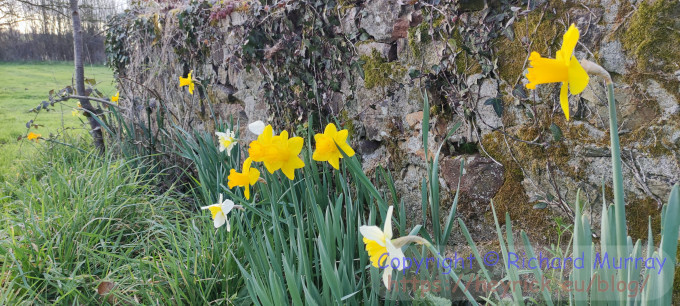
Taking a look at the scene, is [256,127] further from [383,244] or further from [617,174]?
[617,174]

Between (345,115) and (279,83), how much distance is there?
0.57 metres

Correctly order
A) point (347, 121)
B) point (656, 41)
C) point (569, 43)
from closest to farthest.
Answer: point (569, 43), point (656, 41), point (347, 121)

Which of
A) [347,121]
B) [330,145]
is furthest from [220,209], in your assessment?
[347,121]

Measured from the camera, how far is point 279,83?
2582 millimetres

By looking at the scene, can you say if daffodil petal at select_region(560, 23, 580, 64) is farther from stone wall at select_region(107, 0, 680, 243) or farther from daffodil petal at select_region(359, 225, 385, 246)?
stone wall at select_region(107, 0, 680, 243)

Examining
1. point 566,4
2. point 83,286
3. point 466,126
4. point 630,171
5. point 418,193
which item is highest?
point 566,4

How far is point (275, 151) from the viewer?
120 cm

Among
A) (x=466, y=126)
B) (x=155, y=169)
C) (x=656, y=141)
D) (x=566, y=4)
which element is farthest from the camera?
(x=155, y=169)

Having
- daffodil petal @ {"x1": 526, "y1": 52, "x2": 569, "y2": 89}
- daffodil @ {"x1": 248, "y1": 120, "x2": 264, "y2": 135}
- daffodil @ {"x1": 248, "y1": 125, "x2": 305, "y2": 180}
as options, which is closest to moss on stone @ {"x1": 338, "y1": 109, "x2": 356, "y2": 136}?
daffodil @ {"x1": 248, "y1": 120, "x2": 264, "y2": 135}

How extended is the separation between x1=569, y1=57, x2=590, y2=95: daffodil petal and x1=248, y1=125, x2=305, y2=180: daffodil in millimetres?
726

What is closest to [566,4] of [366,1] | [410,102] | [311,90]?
[410,102]

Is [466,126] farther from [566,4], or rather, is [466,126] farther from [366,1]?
[366,1]

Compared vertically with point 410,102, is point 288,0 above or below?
above

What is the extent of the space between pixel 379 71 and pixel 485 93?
20.9 inches
